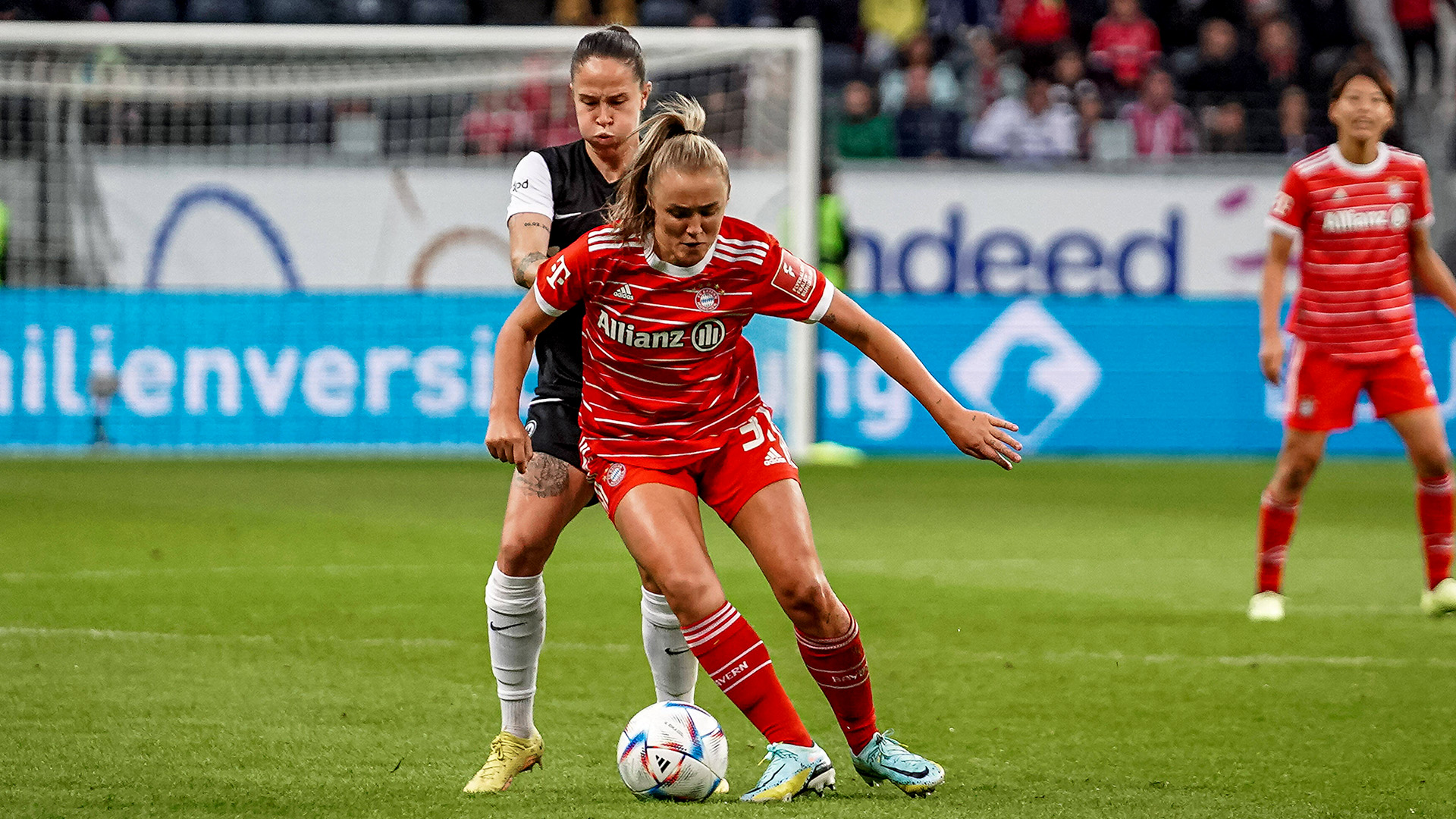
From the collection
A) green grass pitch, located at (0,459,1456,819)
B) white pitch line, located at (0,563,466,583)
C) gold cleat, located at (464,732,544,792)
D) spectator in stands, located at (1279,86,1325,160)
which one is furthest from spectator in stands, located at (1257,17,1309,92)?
gold cleat, located at (464,732,544,792)

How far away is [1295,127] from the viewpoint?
645 inches

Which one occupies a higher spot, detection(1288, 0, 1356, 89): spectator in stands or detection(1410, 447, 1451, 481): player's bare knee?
detection(1288, 0, 1356, 89): spectator in stands

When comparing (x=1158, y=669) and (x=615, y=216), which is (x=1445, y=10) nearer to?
(x=1158, y=669)

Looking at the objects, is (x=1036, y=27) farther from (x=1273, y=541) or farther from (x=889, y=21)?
(x=1273, y=541)

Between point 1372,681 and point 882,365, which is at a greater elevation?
point 882,365

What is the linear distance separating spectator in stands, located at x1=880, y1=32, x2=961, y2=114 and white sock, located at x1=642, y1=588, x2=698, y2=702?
12380 millimetres

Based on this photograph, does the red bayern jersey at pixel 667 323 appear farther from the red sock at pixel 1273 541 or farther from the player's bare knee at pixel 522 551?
the red sock at pixel 1273 541

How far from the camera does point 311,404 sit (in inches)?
553

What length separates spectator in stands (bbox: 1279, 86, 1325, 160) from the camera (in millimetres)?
16391

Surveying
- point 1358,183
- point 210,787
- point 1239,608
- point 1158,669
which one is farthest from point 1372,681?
point 210,787

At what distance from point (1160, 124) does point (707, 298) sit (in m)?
13.2

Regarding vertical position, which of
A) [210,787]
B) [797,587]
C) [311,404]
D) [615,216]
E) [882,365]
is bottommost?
[311,404]

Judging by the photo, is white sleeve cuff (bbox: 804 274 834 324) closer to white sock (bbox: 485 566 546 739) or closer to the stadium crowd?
white sock (bbox: 485 566 546 739)

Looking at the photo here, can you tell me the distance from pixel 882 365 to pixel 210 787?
6.05 ft
